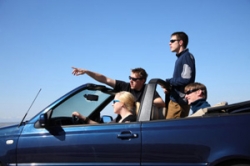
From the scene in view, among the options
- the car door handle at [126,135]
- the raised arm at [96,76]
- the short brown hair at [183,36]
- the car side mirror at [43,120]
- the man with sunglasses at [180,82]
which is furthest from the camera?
the short brown hair at [183,36]

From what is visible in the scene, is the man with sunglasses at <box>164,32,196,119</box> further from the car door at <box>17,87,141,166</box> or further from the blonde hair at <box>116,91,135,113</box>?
the car door at <box>17,87,141,166</box>

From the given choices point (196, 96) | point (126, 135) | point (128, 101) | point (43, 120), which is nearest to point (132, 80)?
point (128, 101)

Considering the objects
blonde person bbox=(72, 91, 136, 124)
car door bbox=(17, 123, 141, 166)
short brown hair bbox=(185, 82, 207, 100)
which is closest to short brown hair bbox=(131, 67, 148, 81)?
blonde person bbox=(72, 91, 136, 124)

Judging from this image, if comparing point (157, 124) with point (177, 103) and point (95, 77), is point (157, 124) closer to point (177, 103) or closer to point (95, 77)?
point (177, 103)

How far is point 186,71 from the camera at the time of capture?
12.5ft

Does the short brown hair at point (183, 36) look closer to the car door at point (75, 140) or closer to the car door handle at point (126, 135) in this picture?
the car door at point (75, 140)

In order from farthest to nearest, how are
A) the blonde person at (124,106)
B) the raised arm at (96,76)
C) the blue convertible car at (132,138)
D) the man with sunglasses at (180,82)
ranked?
the raised arm at (96,76)
the man with sunglasses at (180,82)
the blonde person at (124,106)
the blue convertible car at (132,138)

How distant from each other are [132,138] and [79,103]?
42.9 inches

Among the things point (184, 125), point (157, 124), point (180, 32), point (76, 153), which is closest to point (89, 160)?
point (76, 153)

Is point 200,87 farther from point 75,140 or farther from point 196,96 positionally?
point 75,140

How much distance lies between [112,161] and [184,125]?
820mm

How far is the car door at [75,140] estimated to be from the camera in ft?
9.74

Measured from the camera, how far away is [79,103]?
3.76 meters

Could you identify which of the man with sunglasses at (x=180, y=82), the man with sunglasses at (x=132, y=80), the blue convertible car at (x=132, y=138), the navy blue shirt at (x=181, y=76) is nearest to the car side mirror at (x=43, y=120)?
the blue convertible car at (x=132, y=138)
